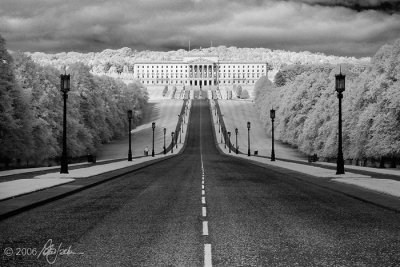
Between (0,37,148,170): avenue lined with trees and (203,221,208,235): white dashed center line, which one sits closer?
(203,221,208,235): white dashed center line

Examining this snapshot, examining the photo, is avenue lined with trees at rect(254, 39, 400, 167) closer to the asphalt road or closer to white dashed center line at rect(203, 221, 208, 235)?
the asphalt road

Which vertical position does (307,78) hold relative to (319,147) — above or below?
above

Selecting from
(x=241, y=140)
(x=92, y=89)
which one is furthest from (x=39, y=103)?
(x=241, y=140)

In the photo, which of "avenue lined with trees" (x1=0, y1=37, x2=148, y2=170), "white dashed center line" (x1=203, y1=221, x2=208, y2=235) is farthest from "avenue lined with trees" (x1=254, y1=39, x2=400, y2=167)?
"white dashed center line" (x1=203, y1=221, x2=208, y2=235)

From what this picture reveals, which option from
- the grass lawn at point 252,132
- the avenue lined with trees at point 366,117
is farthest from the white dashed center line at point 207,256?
the grass lawn at point 252,132

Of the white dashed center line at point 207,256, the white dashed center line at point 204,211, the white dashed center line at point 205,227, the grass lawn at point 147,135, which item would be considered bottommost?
the grass lawn at point 147,135

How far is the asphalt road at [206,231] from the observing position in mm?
9250

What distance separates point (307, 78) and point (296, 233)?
292ft

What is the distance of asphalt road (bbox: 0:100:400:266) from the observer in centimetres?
925

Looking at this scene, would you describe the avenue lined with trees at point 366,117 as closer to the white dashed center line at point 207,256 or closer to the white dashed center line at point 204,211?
the white dashed center line at point 204,211

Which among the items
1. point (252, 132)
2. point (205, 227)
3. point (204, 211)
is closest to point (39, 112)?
point (204, 211)

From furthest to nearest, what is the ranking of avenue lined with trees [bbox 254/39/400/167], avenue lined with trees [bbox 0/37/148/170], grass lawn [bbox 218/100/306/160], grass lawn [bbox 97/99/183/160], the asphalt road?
grass lawn [bbox 97/99/183/160]
grass lawn [bbox 218/100/306/160]
avenue lined with trees [bbox 0/37/148/170]
avenue lined with trees [bbox 254/39/400/167]
the asphalt road

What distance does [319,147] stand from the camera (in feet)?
244

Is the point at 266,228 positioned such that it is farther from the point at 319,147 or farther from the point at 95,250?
the point at 319,147
